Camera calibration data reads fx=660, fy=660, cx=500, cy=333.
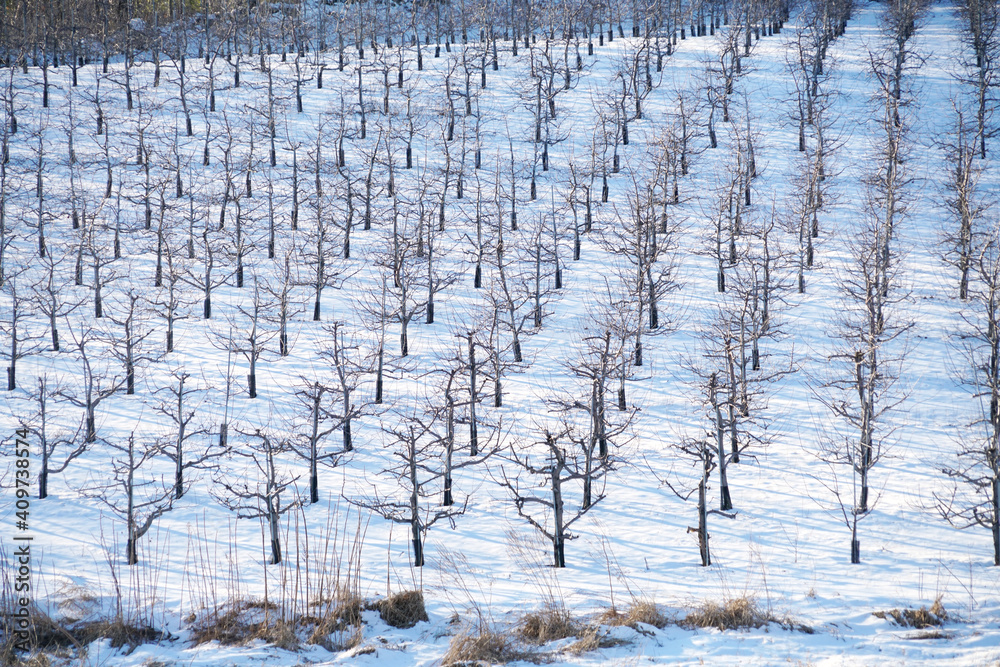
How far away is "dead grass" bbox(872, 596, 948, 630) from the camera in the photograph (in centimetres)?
873

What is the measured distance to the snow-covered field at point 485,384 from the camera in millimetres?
9539

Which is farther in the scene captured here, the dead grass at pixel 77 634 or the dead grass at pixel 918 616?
the dead grass at pixel 918 616

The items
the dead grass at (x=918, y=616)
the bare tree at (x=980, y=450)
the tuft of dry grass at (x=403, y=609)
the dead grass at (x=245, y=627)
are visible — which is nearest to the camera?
the dead grass at (x=245, y=627)

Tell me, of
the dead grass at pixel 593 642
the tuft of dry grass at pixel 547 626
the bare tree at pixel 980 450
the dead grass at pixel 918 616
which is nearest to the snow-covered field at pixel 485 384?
the dead grass at pixel 593 642

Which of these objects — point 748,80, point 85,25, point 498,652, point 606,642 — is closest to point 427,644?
point 498,652

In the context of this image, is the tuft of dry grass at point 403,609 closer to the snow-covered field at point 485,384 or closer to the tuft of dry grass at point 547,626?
the snow-covered field at point 485,384

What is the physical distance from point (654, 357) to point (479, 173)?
24838 millimetres

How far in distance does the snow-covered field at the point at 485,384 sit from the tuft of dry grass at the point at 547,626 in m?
0.39

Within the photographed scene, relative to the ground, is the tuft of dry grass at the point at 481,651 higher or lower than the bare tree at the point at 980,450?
higher

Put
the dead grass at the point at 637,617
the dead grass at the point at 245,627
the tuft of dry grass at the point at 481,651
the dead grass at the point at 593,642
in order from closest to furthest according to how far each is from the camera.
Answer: the tuft of dry grass at the point at 481,651 < the dead grass at the point at 593,642 < the dead grass at the point at 245,627 < the dead grass at the point at 637,617

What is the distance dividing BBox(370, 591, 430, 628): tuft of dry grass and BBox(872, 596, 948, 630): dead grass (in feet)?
20.1

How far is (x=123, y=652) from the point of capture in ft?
25.2

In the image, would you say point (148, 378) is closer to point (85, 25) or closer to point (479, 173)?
point (479, 173)

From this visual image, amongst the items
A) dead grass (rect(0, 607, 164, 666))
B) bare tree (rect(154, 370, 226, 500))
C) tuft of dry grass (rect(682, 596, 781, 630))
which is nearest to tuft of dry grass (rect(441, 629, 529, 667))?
tuft of dry grass (rect(682, 596, 781, 630))
